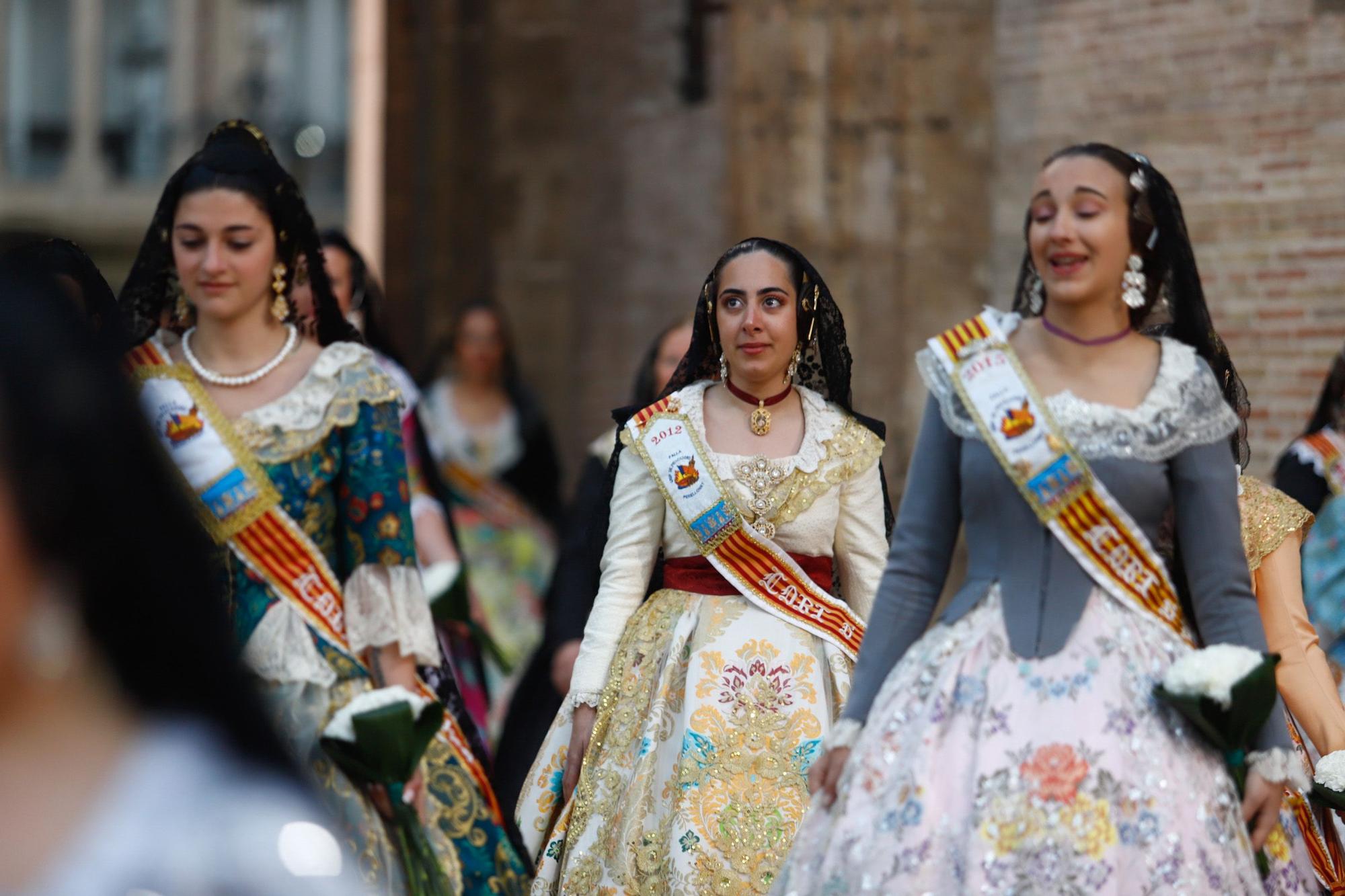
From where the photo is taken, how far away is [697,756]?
4.77 m

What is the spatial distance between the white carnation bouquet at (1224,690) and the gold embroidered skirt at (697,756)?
1.29 metres

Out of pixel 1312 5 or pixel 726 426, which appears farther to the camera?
pixel 1312 5

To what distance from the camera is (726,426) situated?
5.12 meters

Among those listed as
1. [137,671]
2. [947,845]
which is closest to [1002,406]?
[947,845]

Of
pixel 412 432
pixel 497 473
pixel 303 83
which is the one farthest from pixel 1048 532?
pixel 303 83

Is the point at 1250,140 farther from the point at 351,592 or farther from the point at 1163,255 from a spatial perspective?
the point at 351,592

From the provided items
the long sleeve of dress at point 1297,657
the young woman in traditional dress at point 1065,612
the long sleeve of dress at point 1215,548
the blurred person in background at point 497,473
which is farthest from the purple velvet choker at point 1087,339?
the blurred person in background at point 497,473

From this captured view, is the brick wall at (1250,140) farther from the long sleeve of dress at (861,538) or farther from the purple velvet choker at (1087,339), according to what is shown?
the purple velvet choker at (1087,339)

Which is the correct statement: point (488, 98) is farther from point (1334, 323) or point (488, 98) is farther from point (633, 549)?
point (633, 549)

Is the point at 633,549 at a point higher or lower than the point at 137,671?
lower

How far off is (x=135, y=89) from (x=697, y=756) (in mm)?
22735

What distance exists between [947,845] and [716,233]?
301 inches

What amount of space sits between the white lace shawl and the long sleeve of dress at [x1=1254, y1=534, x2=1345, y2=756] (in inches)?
73.4

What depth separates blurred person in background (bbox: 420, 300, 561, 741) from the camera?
9977mm
